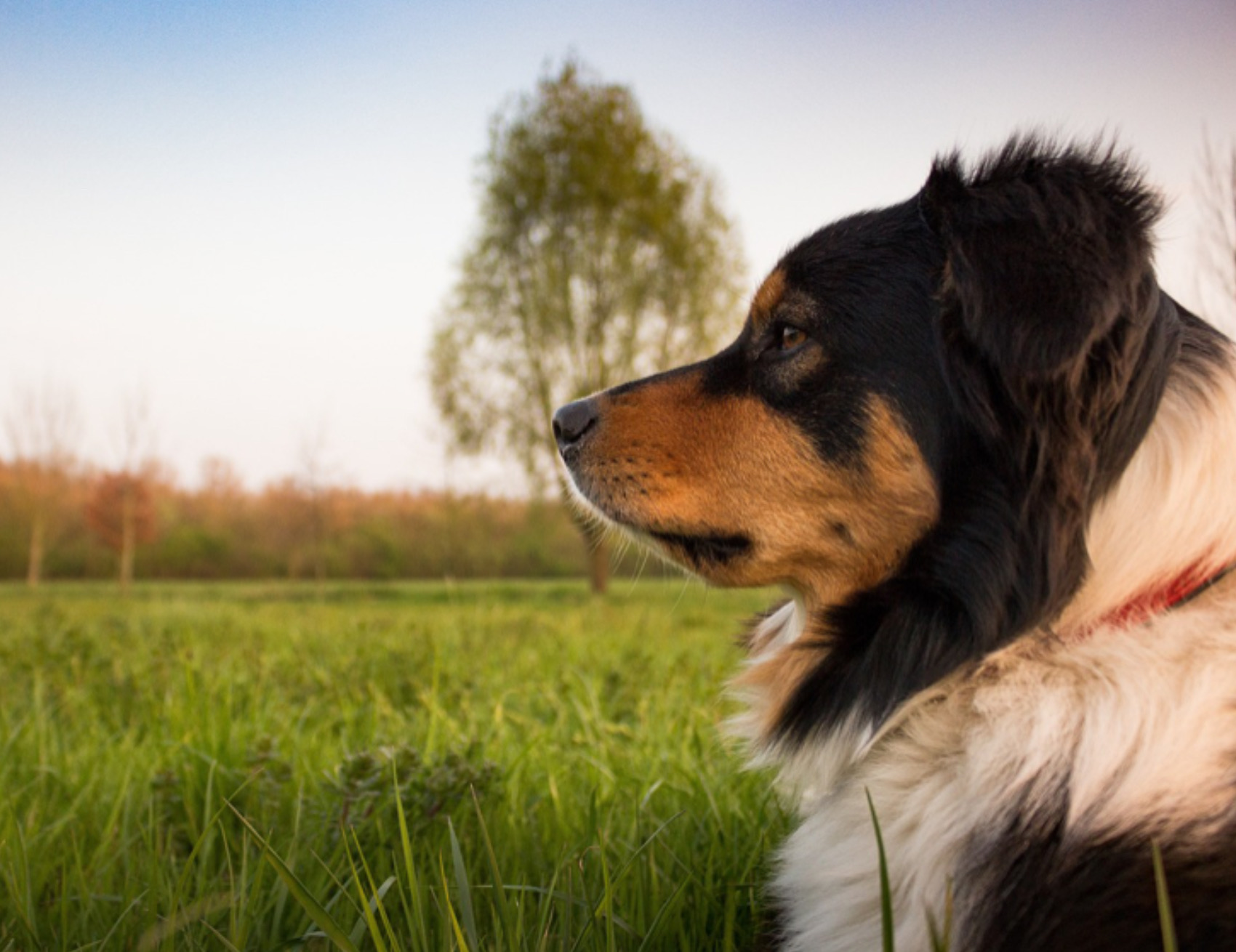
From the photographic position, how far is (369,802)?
2.38 metres

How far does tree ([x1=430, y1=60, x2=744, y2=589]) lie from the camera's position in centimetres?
1873

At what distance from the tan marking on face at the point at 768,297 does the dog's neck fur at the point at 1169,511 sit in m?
0.81

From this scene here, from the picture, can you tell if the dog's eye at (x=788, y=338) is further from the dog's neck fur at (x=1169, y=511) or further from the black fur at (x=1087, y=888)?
the black fur at (x=1087, y=888)

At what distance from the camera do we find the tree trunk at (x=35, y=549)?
20750 millimetres

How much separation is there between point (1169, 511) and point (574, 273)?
1797cm

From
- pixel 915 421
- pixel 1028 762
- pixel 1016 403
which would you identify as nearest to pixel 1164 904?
pixel 1028 762

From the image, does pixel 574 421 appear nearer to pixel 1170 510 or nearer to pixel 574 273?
pixel 1170 510

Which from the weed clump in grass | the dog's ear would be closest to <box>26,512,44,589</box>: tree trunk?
the weed clump in grass

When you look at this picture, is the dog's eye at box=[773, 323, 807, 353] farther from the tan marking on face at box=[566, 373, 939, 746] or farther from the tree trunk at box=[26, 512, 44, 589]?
the tree trunk at box=[26, 512, 44, 589]

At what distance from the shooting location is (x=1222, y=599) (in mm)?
1595

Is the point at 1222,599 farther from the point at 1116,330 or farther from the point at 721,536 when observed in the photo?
the point at 721,536

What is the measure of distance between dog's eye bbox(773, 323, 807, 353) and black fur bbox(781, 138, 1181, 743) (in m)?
0.19

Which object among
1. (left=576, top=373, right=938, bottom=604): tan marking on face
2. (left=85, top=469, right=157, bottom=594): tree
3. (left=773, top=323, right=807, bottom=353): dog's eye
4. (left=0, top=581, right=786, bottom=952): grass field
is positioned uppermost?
(left=85, top=469, right=157, bottom=594): tree

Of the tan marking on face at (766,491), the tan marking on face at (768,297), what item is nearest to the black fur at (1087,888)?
the tan marking on face at (766,491)
